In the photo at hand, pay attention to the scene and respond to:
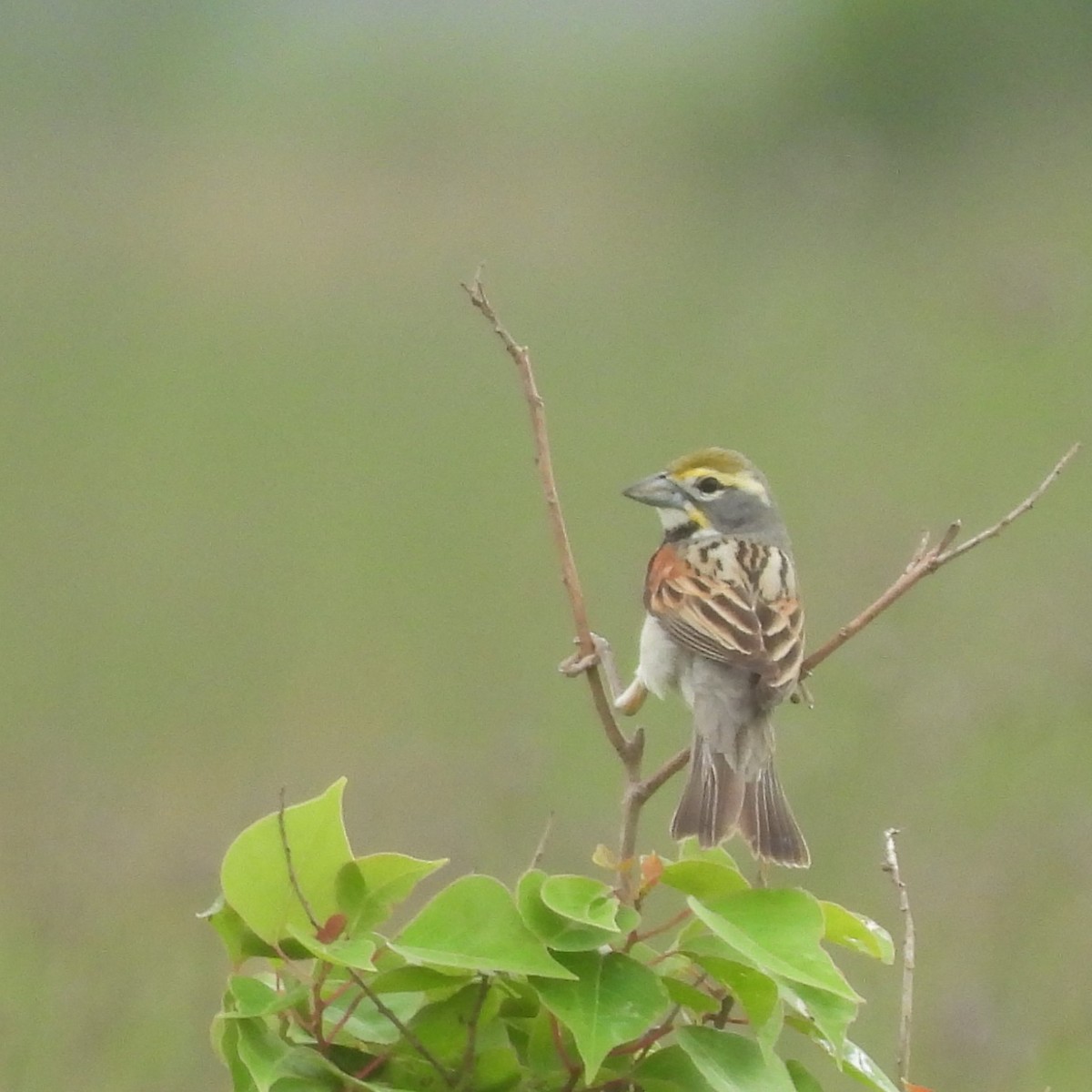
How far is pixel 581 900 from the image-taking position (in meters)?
1.56

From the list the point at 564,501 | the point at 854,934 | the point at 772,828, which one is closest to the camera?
the point at 854,934

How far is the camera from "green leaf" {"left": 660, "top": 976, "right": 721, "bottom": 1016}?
1685 mm

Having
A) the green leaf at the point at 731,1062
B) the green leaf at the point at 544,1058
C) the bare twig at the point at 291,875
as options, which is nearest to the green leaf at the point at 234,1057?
the bare twig at the point at 291,875

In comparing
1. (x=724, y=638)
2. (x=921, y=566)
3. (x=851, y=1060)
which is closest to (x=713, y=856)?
(x=851, y=1060)

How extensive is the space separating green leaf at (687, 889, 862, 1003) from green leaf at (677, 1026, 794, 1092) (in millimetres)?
95

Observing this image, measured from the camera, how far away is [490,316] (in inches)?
88.2

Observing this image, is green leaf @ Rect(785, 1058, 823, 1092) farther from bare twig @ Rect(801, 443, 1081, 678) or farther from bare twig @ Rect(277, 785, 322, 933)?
bare twig @ Rect(801, 443, 1081, 678)

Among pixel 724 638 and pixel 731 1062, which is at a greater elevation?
pixel 731 1062

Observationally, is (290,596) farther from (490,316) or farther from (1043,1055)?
(490,316)

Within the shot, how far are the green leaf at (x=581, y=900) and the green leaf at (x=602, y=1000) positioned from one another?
54 mm

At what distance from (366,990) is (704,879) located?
323 mm

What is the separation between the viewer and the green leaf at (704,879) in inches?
65.0

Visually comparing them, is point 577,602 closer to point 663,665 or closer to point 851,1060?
point 851,1060

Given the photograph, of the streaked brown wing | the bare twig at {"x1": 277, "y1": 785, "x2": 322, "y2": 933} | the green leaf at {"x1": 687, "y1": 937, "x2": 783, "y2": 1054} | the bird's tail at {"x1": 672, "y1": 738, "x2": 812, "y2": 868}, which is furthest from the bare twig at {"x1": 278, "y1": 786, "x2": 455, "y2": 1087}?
the streaked brown wing
